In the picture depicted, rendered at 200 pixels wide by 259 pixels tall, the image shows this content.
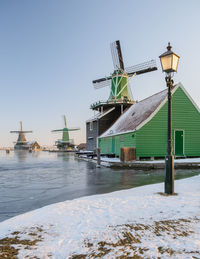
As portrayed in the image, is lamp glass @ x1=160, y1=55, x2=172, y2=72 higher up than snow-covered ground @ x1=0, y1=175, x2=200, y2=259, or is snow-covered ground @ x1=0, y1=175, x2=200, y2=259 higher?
lamp glass @ x1=160, y1=55, x2=172, y2=72

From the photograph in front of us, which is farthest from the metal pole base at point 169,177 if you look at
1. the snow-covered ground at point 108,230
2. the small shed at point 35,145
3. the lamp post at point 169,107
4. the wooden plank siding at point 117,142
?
the small shed at point 35,145

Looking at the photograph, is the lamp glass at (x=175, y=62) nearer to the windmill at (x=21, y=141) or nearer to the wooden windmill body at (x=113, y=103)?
the wooden windmill body at (x=113, y=103)

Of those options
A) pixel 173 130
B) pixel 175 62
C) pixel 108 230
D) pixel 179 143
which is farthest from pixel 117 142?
pixel 108 230

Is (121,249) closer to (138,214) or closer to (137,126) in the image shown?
(138,214)

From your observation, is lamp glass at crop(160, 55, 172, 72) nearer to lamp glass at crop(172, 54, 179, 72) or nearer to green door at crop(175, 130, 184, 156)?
lamp glass at crop(172, 54, 179, 72)

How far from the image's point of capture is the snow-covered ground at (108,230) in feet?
9.25

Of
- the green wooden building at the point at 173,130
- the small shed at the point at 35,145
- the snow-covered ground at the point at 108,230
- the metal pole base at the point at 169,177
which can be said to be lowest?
the small shed at the point at 35,145

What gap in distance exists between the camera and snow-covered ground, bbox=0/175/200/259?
9.25 feet

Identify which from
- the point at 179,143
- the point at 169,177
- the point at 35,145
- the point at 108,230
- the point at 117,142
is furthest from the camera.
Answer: the point at 35,145

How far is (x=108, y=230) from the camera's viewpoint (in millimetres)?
3514

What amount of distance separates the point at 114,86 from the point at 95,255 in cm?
3292

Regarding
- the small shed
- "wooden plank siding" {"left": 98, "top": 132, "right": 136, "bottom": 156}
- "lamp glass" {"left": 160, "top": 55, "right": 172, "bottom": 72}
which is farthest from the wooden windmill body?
the small shed

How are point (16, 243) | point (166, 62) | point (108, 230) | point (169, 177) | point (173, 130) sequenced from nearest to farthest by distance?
point (16, 243) → point (108, 230) → point (169, 177) → point (166, 62) → point (173, 130)

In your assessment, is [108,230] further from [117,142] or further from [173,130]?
[117,142]
